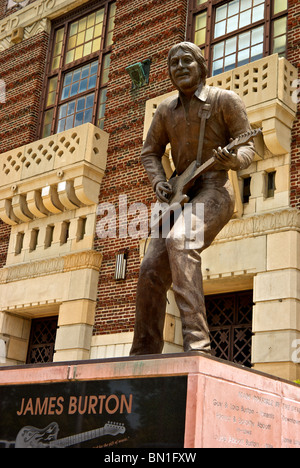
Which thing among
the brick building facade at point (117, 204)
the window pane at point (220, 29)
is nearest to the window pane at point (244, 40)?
the brick building facade at point (117, 204)

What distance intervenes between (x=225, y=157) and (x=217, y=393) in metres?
2.04

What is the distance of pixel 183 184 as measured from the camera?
19.5 ft

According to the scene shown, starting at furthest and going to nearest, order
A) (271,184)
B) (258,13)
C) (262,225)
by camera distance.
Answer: (258,13), (271,184), (262,225)

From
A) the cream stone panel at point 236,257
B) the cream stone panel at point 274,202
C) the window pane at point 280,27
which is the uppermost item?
the window pane at point 280,27

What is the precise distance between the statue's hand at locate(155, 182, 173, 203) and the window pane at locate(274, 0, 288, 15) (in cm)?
915

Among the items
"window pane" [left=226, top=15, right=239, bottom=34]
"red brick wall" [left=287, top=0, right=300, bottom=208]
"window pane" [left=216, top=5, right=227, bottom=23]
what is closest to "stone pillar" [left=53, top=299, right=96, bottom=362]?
"red brick wall" [left=287, top=0, right=300, bottom=208]

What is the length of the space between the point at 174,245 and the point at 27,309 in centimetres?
1069

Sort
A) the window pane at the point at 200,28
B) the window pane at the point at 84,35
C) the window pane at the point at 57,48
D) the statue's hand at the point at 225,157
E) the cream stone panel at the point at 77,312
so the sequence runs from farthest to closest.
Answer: the window pane at the point at 57,48 < the window pane at the point at 84,35 < the window pane at the point at 200,28 < the cream stone panel at the point at 77,312 < the statue's hand at the point at 225,157

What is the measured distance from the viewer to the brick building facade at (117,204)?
459 inches

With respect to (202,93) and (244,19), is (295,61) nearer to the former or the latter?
(244,19)

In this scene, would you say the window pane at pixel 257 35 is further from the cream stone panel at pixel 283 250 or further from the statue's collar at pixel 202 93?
the statue's collar at pixel 202 93

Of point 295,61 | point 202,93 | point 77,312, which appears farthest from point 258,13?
point 202,93

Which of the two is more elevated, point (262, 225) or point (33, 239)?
point (33, 239)

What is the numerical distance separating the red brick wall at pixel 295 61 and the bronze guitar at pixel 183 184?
600 cm
